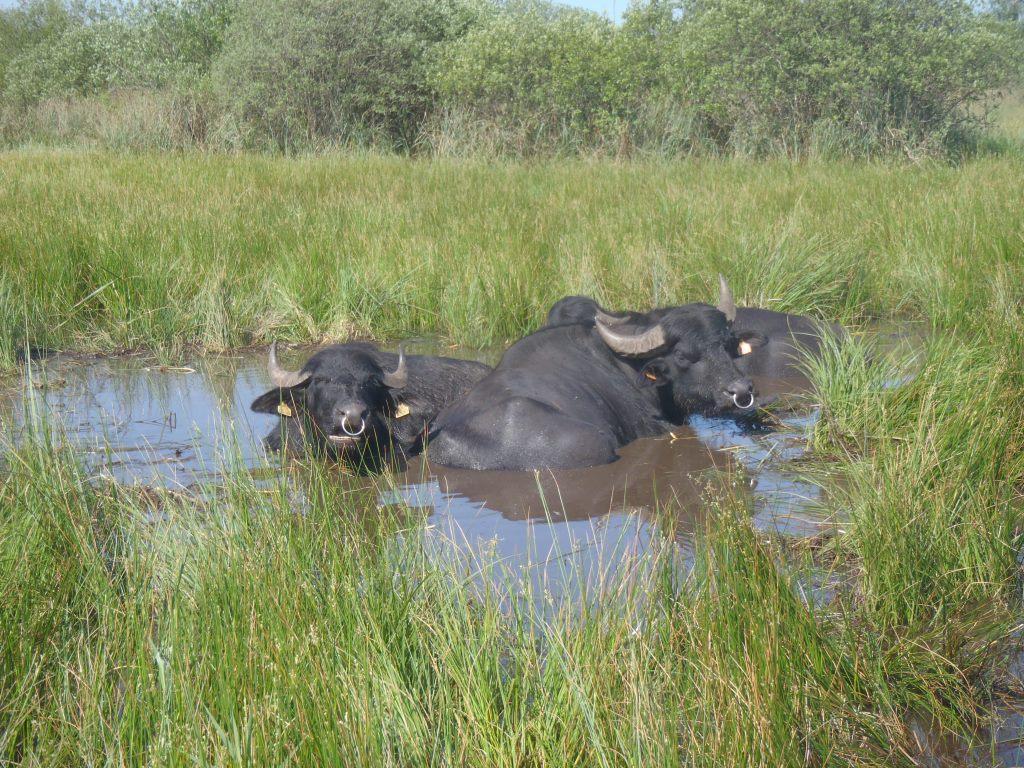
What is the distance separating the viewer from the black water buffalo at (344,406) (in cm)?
551

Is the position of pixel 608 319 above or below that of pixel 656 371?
above

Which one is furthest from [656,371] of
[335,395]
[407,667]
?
[407,667]

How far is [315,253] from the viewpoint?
27.7ft

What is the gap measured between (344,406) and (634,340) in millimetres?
1930

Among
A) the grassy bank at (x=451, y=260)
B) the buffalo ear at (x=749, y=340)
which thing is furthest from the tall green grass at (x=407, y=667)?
the grassy bank at (x=451, y=260)

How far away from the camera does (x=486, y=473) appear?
5.29 meters

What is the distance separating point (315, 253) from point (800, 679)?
6.61 metres

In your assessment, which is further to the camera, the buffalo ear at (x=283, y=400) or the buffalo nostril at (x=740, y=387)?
the buffalo nostril at (x=740, y=387)

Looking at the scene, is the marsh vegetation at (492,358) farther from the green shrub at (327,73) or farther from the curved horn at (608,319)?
the curved horn at (608,319)

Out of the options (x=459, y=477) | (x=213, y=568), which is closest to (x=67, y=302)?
(x=459, y=477)

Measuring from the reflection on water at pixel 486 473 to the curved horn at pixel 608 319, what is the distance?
2.64 ft

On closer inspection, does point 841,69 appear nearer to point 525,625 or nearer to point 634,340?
point 634,340

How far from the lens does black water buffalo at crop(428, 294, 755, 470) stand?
5324 mm

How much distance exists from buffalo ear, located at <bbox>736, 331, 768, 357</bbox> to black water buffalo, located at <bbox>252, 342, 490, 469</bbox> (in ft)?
6.82
